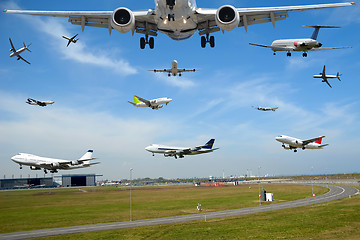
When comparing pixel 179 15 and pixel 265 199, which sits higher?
pixel 179 15

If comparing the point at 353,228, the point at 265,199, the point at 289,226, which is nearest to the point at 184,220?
the point at 289,226

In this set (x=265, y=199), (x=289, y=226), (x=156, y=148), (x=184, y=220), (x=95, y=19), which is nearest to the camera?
(x=95, y=19)

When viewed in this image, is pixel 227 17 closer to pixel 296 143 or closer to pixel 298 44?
pixel 298 44

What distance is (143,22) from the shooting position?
27531 millimetres

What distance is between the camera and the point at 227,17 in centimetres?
2189

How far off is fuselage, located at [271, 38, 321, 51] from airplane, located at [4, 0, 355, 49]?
39.9 metres

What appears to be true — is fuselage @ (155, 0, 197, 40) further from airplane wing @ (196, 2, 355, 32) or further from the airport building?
the airport building

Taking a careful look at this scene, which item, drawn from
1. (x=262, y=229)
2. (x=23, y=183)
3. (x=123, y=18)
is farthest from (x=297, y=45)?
(x=23, y=183)

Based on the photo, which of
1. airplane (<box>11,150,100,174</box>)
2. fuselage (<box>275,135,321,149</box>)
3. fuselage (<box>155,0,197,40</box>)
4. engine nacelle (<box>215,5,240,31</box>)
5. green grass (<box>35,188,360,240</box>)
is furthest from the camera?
airplane (<box>11,150,100,174</box>)

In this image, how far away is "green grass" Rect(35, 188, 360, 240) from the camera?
3825 centimetres

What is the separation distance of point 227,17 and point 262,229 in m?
30.7

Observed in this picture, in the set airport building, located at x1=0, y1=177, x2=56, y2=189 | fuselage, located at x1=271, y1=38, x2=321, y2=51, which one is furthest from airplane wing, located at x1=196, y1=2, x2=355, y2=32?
airport building, located at x1=0, y1=177, x2=56, y2=189

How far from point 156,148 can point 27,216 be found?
227ft

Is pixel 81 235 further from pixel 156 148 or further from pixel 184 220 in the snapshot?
pixel 156 148
